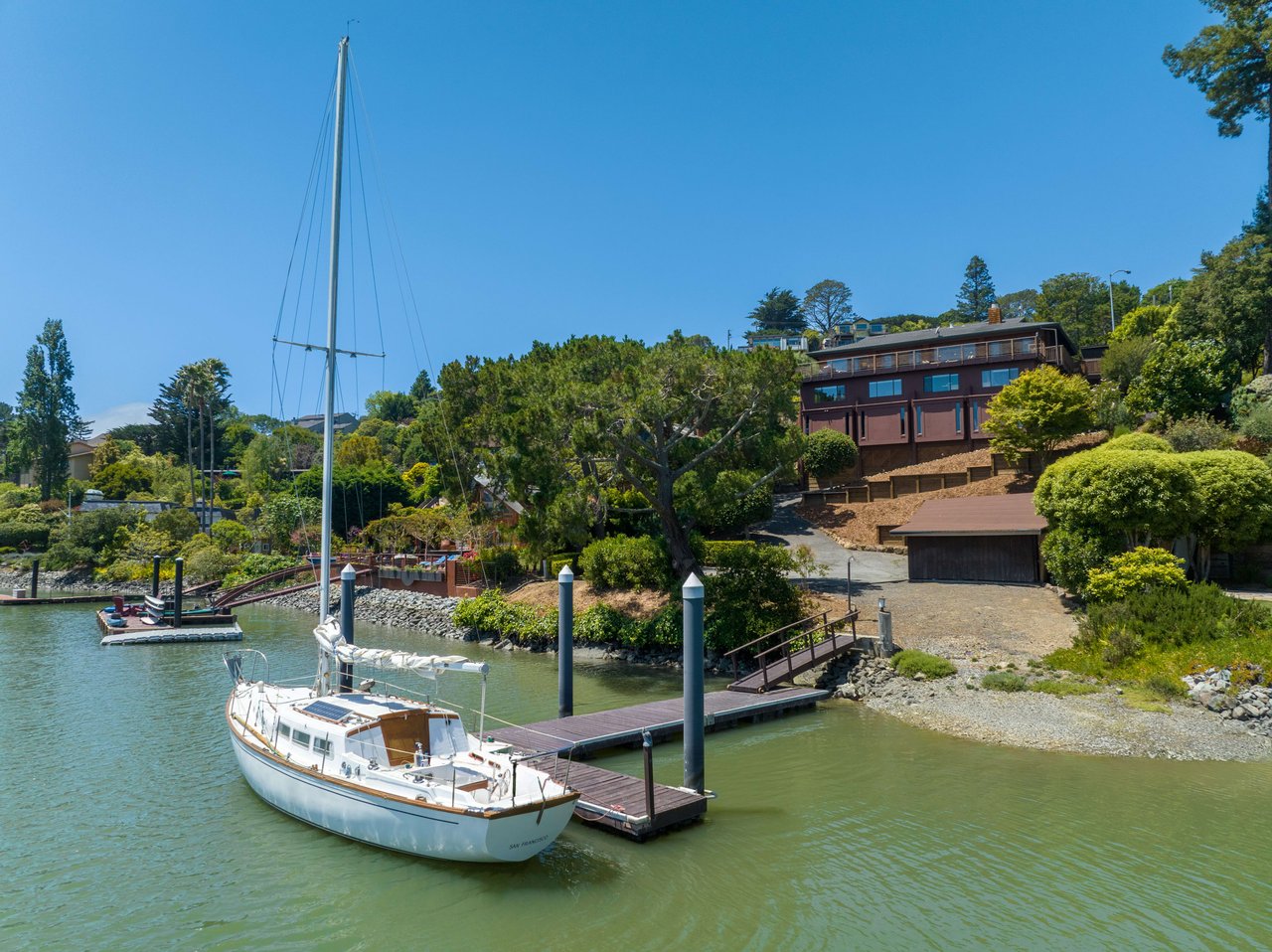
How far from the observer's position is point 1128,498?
27.0m

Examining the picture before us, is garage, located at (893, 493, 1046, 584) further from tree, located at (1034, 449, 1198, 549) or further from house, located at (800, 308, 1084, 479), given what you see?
house, located at (800, 308, 1084, 479)

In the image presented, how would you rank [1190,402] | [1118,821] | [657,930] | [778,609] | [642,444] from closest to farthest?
1. [657,930]
2. [1118,821]
3. [778,609]
4. [642,444]
5. [1190,402]

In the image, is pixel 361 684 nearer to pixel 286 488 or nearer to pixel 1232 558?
pixel 1232 558

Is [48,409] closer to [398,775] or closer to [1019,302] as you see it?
[398,775]

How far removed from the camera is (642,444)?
104 ft

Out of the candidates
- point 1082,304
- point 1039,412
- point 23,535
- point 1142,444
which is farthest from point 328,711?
point 1082,304

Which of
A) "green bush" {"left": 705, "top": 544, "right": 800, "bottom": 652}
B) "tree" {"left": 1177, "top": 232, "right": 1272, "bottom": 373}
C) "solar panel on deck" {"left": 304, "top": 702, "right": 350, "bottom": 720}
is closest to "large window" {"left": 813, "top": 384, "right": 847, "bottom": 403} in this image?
"tree" {"left": 1177, "top": 232, "right": 1272, "bottom": 373}

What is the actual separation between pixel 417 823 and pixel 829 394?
51.3m

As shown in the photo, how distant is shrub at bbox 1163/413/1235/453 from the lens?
35850 millimetres

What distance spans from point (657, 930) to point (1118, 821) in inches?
348

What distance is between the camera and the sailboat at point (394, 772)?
41.1 feet

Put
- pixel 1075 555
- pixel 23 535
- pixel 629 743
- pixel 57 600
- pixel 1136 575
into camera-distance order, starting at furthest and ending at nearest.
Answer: pixel 23 535 → pixel 57 600 → pixel 1075 555 → pixel 1136 575 → pixel 629 743

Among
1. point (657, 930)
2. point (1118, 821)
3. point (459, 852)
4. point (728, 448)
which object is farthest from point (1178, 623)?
point (459, 852)

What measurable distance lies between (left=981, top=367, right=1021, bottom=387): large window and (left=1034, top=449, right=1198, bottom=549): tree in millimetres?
26152
